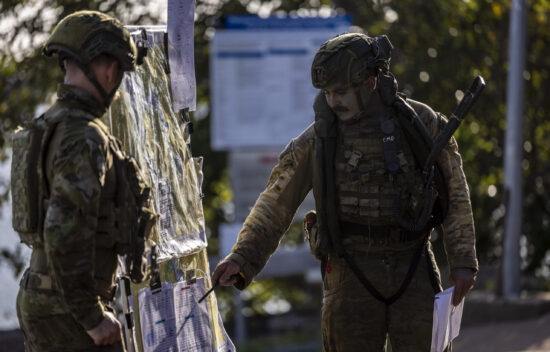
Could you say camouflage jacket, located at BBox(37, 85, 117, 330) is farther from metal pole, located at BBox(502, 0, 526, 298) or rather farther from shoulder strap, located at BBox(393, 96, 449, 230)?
metal pole, located at BBox(502, 0, 526, 298)

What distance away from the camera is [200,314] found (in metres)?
4.28

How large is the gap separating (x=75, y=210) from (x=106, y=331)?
429 mm

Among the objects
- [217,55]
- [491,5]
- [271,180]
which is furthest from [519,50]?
[271,180]

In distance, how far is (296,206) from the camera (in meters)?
4.66

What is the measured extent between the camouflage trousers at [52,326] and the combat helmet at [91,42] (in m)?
0.73

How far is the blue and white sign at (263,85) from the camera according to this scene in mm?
10500

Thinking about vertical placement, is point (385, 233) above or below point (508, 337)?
above

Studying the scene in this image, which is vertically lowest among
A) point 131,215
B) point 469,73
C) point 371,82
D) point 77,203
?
point 469,73

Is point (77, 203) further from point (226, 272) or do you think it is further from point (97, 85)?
point (226, 272)

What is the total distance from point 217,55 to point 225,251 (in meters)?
2.10

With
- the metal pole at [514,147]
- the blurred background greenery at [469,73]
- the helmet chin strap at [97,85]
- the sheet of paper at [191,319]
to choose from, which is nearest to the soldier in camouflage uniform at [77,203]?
the helmet chin strap at [97,85]

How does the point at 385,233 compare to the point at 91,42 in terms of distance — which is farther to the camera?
the point at 385,233

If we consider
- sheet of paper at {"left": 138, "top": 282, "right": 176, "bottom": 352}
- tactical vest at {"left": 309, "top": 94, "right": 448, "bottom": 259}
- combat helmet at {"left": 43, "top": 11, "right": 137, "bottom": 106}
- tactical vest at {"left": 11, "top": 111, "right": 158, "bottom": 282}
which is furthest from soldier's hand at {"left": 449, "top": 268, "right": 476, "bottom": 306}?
combat helmet at {"left": 43, "top": 11, "right": 137, "bottom": 106}

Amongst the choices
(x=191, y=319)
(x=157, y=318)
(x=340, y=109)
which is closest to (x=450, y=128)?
(x=340, y=109)
